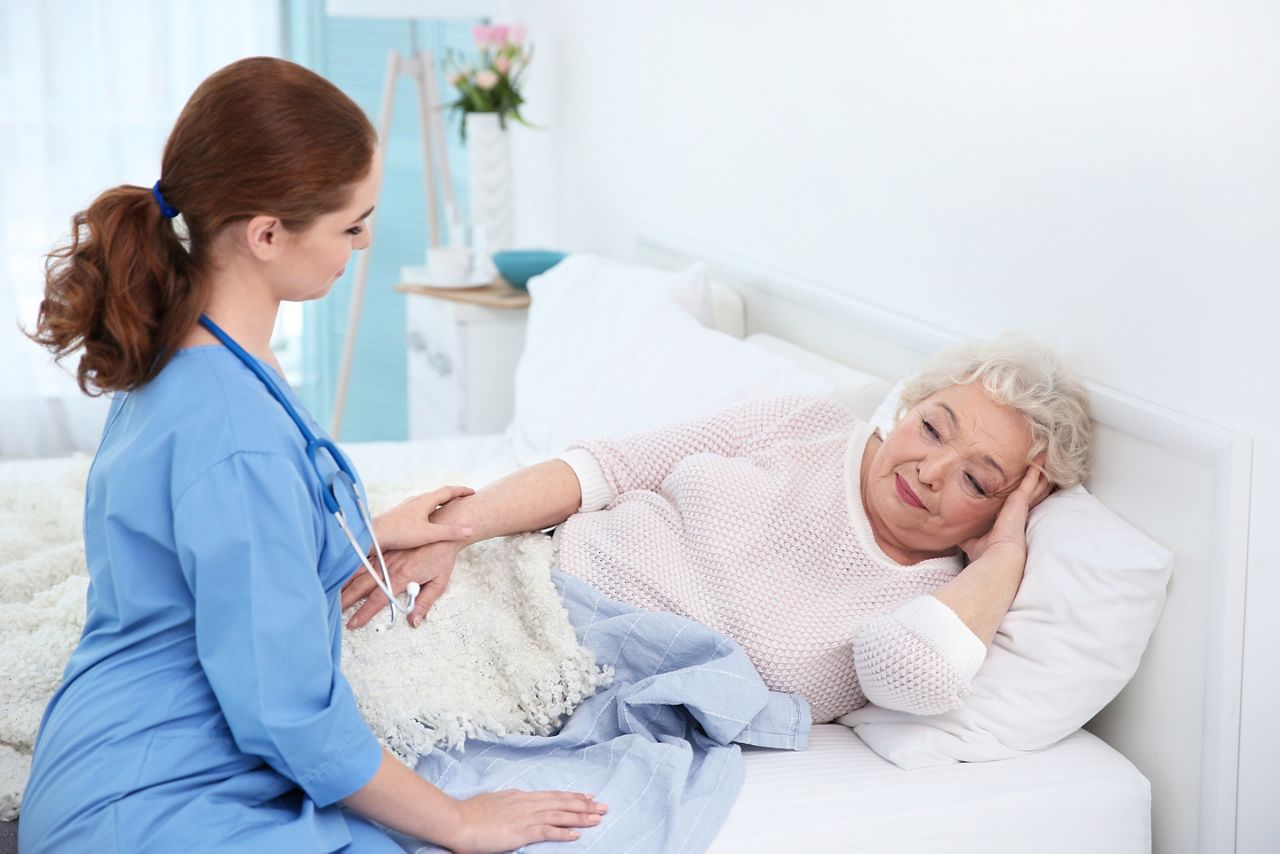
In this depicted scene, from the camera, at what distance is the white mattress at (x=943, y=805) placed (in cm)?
129

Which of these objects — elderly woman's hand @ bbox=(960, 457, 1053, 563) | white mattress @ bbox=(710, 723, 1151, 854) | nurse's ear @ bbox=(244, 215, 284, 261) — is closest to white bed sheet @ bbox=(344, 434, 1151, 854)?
white mattress @ bbox=(710, 723, 1151, 854)

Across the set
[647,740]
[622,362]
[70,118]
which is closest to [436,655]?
[647,740]

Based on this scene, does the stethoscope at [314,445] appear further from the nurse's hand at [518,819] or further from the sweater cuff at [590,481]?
the sweater cuff at [590,481]

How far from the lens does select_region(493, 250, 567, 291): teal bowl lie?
3.13 meters

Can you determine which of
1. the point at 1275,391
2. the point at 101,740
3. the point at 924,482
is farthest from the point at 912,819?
the point at 101,740

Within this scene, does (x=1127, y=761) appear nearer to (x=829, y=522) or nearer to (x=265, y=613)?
(x=829, y=522)

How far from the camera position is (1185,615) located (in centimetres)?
139

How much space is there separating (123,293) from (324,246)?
0.59ft

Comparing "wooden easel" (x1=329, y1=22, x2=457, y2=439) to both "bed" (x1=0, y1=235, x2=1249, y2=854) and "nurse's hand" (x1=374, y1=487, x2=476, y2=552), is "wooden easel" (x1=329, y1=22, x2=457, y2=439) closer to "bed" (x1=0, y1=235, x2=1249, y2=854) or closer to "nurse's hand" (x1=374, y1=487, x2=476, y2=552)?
"nurse's hand" (x1=374, y1=487, x2=476, y2=552)

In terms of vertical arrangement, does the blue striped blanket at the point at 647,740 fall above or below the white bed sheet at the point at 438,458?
above

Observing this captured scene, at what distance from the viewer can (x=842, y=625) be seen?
1485 mm

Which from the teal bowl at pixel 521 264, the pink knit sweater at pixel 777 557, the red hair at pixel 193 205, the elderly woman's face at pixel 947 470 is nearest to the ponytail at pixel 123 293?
the red hair at pixel 193 205

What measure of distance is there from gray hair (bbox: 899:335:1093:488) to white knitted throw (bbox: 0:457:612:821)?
2.02 feet

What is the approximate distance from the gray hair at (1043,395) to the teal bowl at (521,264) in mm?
1711
